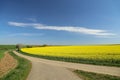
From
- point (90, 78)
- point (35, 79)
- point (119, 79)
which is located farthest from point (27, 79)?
point (119, 79)

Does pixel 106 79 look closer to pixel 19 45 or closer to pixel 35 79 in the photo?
pixel 35 79

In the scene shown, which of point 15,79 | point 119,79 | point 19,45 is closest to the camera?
point 119,79

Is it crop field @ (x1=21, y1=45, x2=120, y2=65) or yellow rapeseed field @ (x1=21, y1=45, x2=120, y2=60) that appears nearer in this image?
crop field @ (x1=21, y1=45, x2=120, y2=65)

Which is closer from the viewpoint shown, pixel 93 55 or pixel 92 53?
pixel 93 55

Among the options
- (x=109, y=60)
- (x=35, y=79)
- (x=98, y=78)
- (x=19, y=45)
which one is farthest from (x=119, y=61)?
(x=19, y=45)

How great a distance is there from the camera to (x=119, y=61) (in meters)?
20.9

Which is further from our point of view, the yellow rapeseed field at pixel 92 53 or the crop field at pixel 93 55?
the yellow rapeseed field at pixel 92 53

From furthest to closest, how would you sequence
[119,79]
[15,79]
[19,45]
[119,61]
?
1. [19,45]
2. [119,61]
3. [15,79]
4. [119,79]

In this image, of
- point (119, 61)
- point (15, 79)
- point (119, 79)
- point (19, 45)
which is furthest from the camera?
point (19, 45)

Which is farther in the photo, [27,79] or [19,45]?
[19,45]

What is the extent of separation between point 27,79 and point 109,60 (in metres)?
13.1

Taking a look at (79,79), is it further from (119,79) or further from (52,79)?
(119,79)

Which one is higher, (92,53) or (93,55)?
(92,53)

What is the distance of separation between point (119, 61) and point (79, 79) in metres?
10.7
